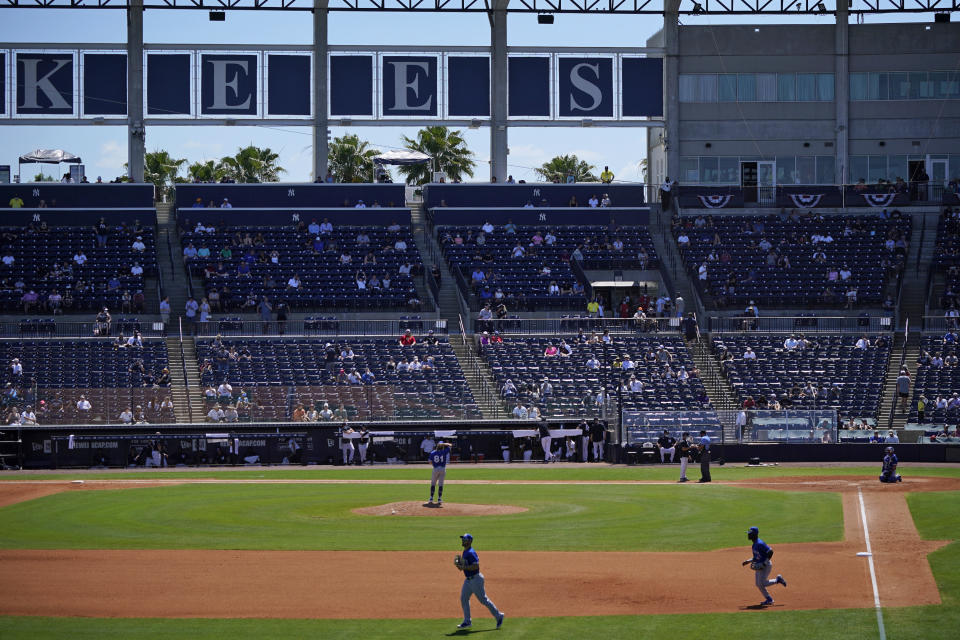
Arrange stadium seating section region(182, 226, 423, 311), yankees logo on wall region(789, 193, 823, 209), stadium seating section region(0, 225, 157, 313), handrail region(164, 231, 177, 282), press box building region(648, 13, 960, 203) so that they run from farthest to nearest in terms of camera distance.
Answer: press box building region(648, 13, 960, 203) < yankees logo on wall region(789, 193, 823, 209) < handrail region(164, 231, 177, 282) < stadium seating section region(182, 226, 423, 311) < stadium seating section region(0, 225, 157, 313)

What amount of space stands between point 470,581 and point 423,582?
4.20m

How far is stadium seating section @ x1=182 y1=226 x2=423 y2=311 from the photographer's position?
55562 millimetres

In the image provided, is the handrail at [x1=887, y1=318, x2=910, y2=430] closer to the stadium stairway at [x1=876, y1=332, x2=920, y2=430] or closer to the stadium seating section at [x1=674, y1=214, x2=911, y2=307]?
the stadium stairway at [x1=876, y1=332, x2=920, y2=430]

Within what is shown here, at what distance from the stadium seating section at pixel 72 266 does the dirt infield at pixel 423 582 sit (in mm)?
30709

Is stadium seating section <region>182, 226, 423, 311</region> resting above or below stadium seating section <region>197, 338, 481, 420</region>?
above

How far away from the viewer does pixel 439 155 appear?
76312mm

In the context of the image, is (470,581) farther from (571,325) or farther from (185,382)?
(571,325)

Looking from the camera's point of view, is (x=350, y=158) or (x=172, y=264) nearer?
(x=172, y=264)

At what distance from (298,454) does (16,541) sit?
19.2 metres

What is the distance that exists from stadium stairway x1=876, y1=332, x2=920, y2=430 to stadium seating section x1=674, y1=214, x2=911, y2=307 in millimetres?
3281

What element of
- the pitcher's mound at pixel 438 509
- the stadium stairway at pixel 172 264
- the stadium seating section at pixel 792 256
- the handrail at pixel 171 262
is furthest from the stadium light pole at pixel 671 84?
the pitcher's mound at pixel 438 509

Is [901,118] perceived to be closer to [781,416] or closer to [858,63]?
[858,63]

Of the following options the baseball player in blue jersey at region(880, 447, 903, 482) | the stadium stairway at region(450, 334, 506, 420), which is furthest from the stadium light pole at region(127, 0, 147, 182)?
the baseball player in blue jersey at region(880, 447, 903, 482)

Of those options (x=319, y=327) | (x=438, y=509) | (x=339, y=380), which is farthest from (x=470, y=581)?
(x=319, y=327)
